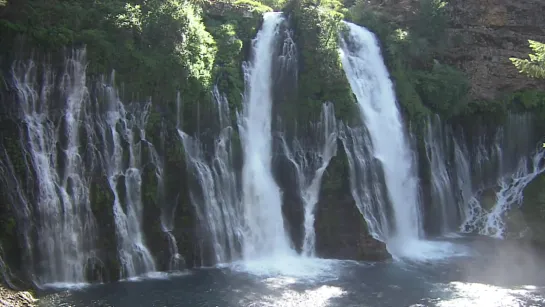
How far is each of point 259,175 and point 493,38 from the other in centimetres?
1596

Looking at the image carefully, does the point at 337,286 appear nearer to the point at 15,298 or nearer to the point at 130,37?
the point at 15,298

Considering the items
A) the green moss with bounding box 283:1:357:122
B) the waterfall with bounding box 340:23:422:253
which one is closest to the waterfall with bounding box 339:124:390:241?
the waterfall with bounding box 340:23:422:253

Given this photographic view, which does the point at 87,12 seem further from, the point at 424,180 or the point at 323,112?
the point at 424,180

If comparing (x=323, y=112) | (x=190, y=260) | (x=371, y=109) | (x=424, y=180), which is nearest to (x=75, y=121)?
(x=190, y=260)

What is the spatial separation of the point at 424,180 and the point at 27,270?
56.6 ft

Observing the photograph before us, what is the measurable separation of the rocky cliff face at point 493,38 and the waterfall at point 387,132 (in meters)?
5.28

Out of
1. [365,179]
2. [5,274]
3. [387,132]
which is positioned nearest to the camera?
[5,274]

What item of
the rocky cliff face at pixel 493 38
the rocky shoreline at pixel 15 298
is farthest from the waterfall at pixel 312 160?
the rocky shoreline at pixel 15 298

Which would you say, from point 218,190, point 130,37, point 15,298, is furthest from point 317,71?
point 15,298

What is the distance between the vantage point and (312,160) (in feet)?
85.3

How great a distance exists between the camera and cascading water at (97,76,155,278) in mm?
22109

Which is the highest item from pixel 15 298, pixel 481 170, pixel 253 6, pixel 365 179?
pixel 253 6

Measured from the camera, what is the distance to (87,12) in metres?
24.9

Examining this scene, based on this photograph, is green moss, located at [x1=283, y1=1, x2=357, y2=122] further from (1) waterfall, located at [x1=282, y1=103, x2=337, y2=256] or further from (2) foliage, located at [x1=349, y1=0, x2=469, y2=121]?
(2) foliage, located at [x1=349, y1=0, x2=469, y2=121]
